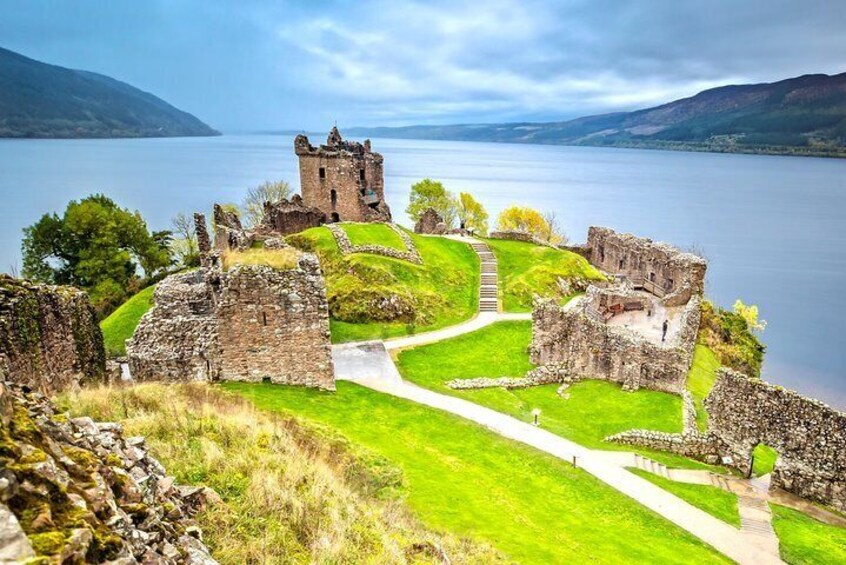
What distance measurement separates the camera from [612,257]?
55.2m

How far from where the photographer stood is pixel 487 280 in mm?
43000

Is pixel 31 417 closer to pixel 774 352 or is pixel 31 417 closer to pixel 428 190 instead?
pixel 774 352

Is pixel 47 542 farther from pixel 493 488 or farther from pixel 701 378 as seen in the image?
pixel 701 378

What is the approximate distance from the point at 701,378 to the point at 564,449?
14.3m

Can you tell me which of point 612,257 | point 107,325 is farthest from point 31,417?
point 612,257

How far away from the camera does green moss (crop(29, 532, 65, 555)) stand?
4254 mm

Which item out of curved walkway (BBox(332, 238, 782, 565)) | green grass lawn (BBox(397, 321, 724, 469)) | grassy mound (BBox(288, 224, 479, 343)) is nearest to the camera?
curved walkway (BBox(332, 238, 782, 565))

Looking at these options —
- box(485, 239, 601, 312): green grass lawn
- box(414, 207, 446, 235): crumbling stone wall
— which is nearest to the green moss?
box(485, 239, 601, 312): green grass lawn

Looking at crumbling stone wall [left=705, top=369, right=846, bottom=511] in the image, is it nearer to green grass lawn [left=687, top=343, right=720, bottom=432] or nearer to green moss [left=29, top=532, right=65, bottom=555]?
green grass lawn [left=687, top=343, right=720, bottom=432]

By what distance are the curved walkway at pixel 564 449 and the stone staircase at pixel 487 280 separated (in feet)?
26.2

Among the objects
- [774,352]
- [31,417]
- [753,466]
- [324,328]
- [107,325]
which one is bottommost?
[774,352]

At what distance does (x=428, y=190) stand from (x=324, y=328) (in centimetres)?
7158

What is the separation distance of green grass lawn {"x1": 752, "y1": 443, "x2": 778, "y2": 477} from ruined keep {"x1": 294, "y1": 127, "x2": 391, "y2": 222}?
34.5 meters

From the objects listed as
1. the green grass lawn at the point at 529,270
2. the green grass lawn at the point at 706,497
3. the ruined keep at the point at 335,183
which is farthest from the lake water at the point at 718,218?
the ruined keep at the point at 335,183
